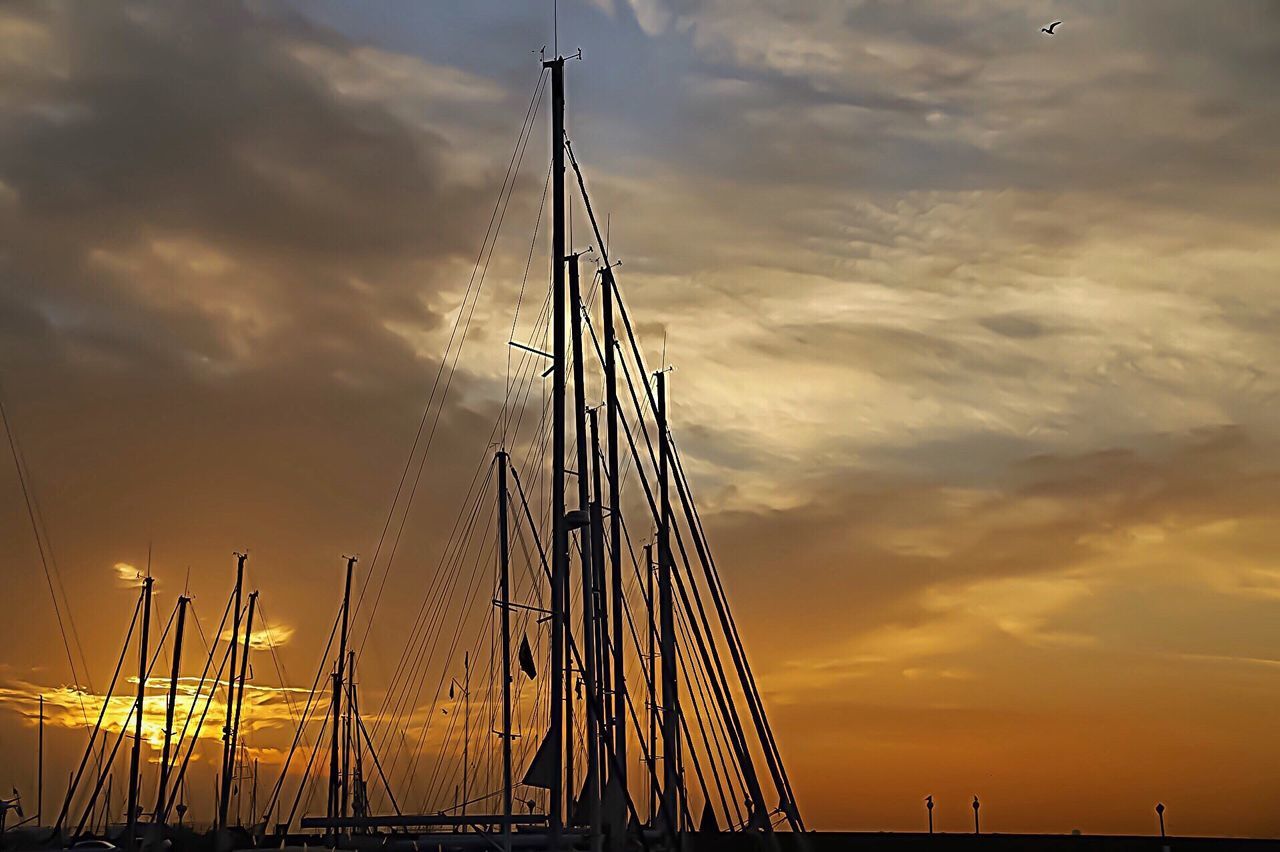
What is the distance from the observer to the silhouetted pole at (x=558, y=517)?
34781 millimetres

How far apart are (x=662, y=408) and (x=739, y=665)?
12688mm

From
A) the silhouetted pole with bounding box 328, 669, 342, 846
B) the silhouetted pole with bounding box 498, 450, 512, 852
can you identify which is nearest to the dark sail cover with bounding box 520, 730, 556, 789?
the silhouetted pole with bounding box 498, 450, 512, 852

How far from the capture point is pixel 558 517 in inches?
1423

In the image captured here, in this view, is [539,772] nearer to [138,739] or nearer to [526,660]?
[526,660]

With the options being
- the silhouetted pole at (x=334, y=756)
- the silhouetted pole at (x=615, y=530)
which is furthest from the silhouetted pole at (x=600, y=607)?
the silhouetted pole at (x=334, y=756)

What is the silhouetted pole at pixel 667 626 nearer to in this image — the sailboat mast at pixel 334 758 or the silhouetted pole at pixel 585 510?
the silhouetted pole at pixel 585 510

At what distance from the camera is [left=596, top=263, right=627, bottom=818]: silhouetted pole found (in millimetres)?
45938

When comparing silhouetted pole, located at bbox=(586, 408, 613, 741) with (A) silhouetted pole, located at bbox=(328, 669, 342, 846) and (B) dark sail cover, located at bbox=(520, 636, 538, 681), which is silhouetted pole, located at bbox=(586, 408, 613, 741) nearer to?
(B) dark sail cover, located at bbox=(520, 636, 538, 681)

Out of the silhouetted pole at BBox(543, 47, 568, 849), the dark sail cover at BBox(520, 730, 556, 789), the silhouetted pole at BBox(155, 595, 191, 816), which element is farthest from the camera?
the silhouetted pole at BBox(155, 595, 191, 816)

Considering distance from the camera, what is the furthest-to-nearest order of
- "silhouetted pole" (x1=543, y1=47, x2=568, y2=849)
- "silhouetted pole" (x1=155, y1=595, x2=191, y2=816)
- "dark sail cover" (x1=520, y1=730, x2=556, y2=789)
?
"silhouetted pole" (x1=155, y1=595, x2=191, y2=816)
"dark sail cover" (x1=520, y1=730, x2=556, y2=789)
"silhouetted pole" (x1=543, y1=47, x2=568, y2=849)

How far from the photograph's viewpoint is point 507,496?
57.4m

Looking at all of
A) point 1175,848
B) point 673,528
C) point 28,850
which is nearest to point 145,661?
point 28,850

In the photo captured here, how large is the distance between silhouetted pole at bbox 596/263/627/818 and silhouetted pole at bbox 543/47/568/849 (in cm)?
530

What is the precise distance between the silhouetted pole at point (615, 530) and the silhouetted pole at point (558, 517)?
5.30 meters
